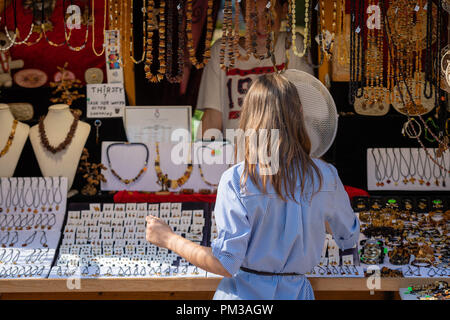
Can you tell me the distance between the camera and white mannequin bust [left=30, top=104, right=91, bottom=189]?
453 cm

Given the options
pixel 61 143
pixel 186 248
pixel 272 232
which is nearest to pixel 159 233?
pixel 186 248

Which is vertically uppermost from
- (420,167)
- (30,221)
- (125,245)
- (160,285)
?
(420,167)

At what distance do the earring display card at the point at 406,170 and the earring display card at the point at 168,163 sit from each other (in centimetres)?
115

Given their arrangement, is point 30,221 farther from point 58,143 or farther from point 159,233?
point 159,233

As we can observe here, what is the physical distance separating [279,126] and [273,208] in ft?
1.03

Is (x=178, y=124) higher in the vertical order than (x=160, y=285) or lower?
higher

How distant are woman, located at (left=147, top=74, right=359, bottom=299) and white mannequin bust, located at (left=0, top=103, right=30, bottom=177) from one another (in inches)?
103

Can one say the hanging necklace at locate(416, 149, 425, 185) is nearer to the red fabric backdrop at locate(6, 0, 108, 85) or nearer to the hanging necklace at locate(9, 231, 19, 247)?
the red fabric backdrop at locate(6, 0, 108, 85)

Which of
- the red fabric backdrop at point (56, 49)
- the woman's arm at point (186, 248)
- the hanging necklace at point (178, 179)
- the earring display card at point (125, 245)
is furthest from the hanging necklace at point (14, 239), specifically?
the woman's arm at point (186, 248)

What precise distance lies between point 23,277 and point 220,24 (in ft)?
8.37

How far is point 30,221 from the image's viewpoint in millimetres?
4281

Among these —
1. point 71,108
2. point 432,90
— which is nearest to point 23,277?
point 71,108

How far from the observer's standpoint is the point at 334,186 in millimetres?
2312

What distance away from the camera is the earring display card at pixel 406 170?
4578 mm
